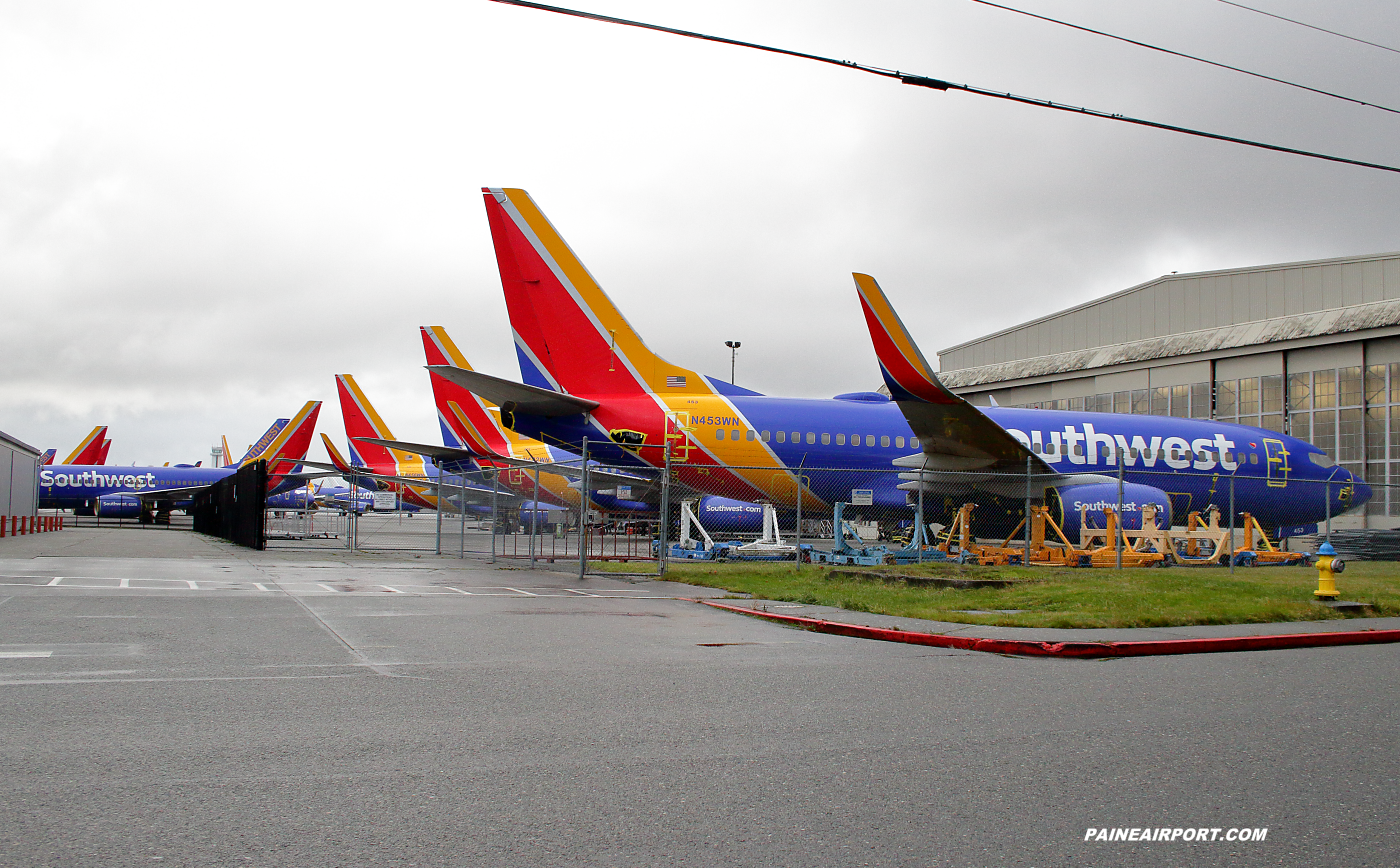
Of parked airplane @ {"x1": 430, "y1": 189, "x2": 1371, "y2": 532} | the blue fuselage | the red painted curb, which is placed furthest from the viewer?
the blue fuselage

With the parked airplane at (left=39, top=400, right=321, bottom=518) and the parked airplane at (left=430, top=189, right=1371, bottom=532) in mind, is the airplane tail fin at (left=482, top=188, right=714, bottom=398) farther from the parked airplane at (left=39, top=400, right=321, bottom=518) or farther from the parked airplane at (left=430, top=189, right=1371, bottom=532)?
the parked airplane at (left=39, top=400, right=321, bottom=518)

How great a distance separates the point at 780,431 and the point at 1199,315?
82.0 feet

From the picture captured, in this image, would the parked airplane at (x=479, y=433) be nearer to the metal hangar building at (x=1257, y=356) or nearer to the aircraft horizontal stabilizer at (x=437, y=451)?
the aircraft horizontal stabilizer at (x=437, y=451)

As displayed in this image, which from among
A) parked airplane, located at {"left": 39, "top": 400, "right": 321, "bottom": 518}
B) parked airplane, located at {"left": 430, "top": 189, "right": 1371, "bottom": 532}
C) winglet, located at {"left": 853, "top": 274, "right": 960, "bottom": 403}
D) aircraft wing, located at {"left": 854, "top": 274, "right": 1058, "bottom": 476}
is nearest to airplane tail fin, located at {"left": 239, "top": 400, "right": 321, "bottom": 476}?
parked airplane, located at {"left": 39, "top": 400, "right": 321, "bottom": 518}

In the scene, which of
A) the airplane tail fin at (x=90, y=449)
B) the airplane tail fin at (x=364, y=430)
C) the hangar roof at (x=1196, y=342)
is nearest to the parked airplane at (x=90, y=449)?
the airplane tail fin at (x=90, y=449)

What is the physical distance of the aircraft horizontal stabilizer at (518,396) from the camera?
16531mm

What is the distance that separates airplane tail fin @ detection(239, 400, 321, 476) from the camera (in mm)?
54500

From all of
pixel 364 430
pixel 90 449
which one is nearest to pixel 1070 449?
pixel 364 430

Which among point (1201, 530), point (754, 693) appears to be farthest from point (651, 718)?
point (1201, 530)

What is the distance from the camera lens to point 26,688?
5.64m

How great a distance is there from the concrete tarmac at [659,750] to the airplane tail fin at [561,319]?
11.8 meters

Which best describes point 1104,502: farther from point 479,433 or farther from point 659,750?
point 479,433

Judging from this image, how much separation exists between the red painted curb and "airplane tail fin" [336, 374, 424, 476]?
39.6 m

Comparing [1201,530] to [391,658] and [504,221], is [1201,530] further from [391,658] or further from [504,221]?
[391,658]
